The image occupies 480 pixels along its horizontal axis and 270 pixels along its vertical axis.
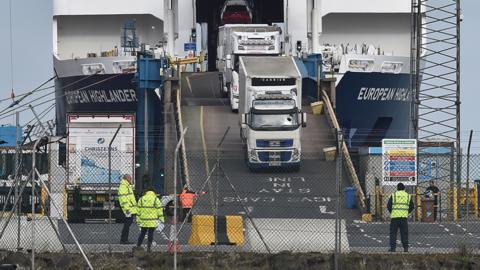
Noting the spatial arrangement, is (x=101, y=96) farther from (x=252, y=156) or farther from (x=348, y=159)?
(x=348, y=159)

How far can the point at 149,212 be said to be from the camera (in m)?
26.9

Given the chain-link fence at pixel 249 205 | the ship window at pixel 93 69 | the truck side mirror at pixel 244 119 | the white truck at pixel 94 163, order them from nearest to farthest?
the chain-link fence at pixel 249 205 → the white truck at pixel 94 163 → the truck side mirror at pixel 244 119 → the ship window at pixel 93 69

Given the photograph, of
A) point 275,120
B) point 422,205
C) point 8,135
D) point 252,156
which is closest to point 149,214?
point 422,205

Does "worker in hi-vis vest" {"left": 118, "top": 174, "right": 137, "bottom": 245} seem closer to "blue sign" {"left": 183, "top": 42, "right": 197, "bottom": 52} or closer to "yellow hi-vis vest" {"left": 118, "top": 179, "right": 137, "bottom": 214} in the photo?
"yellow hi-vis vest" {"left": 118, "top": 179, "right": 137, "bottom": 214}

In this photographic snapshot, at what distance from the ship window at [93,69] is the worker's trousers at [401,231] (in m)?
35.8

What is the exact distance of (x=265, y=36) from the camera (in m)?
51.9

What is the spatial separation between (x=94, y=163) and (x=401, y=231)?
45.6ft

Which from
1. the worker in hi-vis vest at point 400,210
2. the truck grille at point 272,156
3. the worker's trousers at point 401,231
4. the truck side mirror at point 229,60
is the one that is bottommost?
the truck grille at point 272,156

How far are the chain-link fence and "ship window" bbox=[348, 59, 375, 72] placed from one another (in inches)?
565

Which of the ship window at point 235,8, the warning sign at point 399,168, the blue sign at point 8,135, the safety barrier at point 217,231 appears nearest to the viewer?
the safety barrier at point 217,231

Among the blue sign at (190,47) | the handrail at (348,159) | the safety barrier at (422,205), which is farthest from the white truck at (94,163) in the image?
the blue sign at (190,47)

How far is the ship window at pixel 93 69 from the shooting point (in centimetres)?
6241

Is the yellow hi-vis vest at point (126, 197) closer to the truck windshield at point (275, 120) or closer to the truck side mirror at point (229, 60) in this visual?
the truck windshield at point (275, 120)

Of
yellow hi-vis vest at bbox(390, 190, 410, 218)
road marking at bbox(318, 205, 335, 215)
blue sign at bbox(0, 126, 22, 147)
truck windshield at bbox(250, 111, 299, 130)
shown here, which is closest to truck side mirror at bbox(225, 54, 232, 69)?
blue sign at bbox(0, 126, 22, 147)
